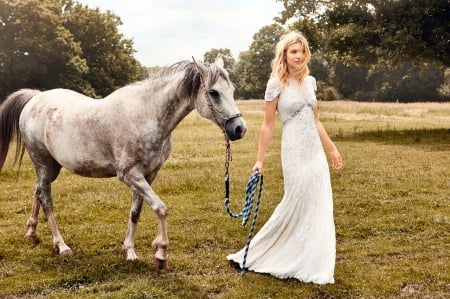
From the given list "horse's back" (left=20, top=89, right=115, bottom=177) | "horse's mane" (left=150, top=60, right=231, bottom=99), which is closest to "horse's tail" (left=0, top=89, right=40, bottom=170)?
"horse's back" (left=20, top=89, right=115, bottom=177)

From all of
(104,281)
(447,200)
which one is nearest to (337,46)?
(447,200)

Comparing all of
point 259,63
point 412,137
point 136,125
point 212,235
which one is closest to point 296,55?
point 136,125

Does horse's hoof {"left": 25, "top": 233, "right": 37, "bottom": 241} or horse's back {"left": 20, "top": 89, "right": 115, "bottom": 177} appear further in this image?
horse's hoof {"left": 25, "top": 233, "right": 37, "bottom": 241}

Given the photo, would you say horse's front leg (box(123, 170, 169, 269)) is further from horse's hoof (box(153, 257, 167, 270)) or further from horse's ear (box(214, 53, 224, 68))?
horse's ear (box(214, 53, 224, 68))

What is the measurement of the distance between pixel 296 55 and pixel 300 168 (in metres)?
1.38

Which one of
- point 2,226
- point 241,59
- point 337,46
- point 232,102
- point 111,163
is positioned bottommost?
point 2,226

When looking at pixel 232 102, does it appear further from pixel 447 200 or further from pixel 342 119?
pixel 342 119

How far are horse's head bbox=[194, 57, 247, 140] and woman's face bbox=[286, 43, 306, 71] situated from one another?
79cm

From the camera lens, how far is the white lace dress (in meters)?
5.66

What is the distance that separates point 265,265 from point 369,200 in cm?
471

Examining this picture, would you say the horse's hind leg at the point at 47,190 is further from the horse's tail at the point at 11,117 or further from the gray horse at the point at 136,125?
the horse's tail at the point at 11,117

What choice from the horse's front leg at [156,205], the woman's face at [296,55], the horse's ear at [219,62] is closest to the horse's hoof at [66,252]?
the horse's front leg at [156,205]

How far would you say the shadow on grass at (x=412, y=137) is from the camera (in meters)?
19.5

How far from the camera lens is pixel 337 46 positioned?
85.8 feet
